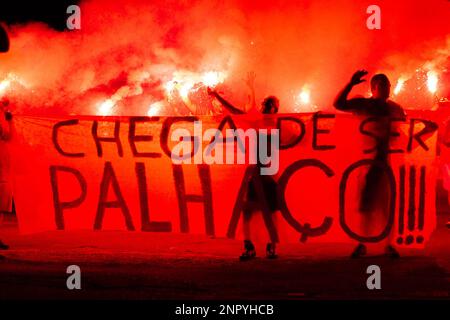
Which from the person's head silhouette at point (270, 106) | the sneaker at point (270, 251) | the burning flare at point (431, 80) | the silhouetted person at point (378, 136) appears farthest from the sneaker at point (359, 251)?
the burning flare at point (431, 80)

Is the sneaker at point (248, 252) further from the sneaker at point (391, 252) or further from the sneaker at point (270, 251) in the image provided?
the sneaker at point (391, 252)

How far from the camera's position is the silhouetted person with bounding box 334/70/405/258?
7.07 m

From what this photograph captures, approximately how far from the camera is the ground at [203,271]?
5.85 m

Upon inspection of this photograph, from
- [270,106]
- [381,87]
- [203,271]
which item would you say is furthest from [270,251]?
[381,87]

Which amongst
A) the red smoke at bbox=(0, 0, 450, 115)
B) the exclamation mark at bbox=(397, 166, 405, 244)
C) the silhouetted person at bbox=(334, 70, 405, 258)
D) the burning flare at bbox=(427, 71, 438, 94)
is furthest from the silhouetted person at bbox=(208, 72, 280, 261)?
the burning flare at bbox=(427, 71, 438, 94)

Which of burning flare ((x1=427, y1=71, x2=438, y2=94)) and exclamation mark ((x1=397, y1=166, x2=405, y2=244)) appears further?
burning flare ((x1=427, y1=71, x2=438, y2=94))

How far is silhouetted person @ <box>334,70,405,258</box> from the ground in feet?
1.76

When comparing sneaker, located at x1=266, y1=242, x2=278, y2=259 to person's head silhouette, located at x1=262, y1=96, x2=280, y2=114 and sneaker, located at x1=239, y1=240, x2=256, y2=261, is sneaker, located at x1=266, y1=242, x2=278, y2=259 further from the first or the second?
person's head silhouette, located at x1=262, y1=96, x2=280, y2=114

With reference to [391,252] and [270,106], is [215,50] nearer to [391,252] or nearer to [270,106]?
[270,106]

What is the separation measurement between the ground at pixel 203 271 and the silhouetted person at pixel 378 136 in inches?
21.1

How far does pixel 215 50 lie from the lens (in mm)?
12594

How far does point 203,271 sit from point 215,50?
6.70 meters

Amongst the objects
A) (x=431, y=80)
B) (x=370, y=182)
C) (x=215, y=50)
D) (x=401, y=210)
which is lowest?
(x=401, y=210)
